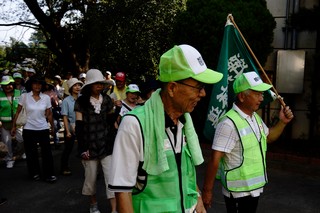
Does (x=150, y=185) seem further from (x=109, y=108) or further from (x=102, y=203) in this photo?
(x=102, y=203)

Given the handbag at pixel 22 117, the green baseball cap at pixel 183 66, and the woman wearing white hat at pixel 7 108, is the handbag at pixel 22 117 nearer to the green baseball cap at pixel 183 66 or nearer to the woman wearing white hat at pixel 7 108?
the woman wearing white hat at pixel 7 108

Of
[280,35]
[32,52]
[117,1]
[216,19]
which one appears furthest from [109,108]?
[32,52]

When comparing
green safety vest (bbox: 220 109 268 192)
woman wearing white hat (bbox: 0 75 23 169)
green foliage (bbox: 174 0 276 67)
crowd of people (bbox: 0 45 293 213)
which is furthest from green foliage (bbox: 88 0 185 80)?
green safety vest (bbox: 220 109 268 192)

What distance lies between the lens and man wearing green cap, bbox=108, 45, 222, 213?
A: 185 cm

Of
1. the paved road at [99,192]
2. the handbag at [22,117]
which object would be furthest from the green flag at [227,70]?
the handbag at [22,117]

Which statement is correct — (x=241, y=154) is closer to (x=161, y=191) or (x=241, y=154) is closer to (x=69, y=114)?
(x=161, y=191)

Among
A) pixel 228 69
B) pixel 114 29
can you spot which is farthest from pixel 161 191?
pixel 114 29

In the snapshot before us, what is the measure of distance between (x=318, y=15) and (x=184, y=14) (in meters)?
2.61

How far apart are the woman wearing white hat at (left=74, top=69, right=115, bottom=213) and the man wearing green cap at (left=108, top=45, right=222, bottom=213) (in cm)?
248

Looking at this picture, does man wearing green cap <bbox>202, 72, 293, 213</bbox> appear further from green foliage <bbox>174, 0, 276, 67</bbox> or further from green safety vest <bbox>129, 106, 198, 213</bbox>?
green foliage <bbox>174, 0, 276, 67</bbox>

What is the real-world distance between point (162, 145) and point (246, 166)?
132 cm

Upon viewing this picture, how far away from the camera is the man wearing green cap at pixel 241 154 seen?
9.75ft

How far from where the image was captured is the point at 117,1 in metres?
11.5

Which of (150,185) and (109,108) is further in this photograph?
(109,108)
